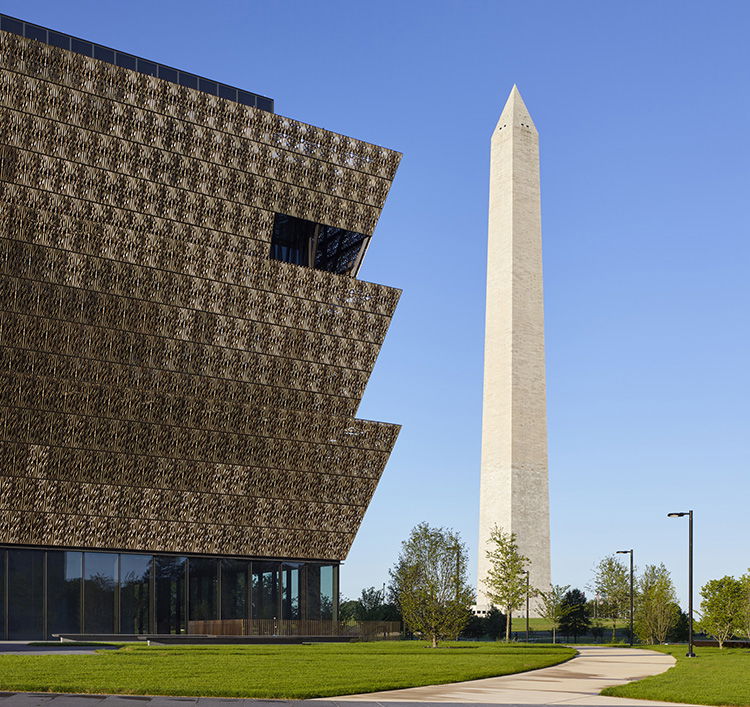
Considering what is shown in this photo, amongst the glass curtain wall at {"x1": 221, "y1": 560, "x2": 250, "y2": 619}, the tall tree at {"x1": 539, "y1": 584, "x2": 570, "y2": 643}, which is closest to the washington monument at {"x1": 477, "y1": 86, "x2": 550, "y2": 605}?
the tall tree at {"x1": 539, "y1": 584, "x2": 570, "y2": 643}

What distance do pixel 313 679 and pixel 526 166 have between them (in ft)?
195

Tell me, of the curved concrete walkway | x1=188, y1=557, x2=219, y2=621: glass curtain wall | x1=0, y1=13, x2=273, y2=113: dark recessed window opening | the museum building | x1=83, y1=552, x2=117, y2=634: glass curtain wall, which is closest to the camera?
the curved concrete walkway

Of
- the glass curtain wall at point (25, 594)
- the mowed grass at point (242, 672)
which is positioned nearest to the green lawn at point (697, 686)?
the mowed grass at point (242, 672)

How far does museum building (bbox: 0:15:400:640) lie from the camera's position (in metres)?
47.4

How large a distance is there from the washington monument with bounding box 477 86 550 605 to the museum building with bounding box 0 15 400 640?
61.7 ft

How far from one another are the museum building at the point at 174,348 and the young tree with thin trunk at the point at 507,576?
1166cm

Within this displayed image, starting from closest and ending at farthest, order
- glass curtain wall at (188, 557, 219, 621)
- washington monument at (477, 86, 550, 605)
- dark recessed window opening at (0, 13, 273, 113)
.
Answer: dark recessed window opening at (0, 13, 273, 113) → glass curtain wall at (188, 557, 219, 621) → washington monument at (477, 86, 550, 605)

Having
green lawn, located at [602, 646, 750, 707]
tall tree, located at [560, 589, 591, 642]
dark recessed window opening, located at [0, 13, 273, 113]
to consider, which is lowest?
tall tree, located at [560, 589, 591, 642]

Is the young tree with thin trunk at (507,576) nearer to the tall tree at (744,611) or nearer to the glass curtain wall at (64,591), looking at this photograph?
the tall tree at (744,611)

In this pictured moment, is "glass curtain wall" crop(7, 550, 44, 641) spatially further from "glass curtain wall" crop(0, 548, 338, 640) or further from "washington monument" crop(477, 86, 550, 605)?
"washington monument" crop(477, 86, 550, 605)

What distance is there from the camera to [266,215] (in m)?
53.9

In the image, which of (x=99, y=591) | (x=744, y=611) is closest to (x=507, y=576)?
(x=744, y=611)

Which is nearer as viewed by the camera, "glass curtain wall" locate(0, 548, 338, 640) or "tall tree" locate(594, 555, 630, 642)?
"glass curtain wall" locate(0, 548, 338, 640)

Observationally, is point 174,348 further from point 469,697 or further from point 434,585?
point 469,697
